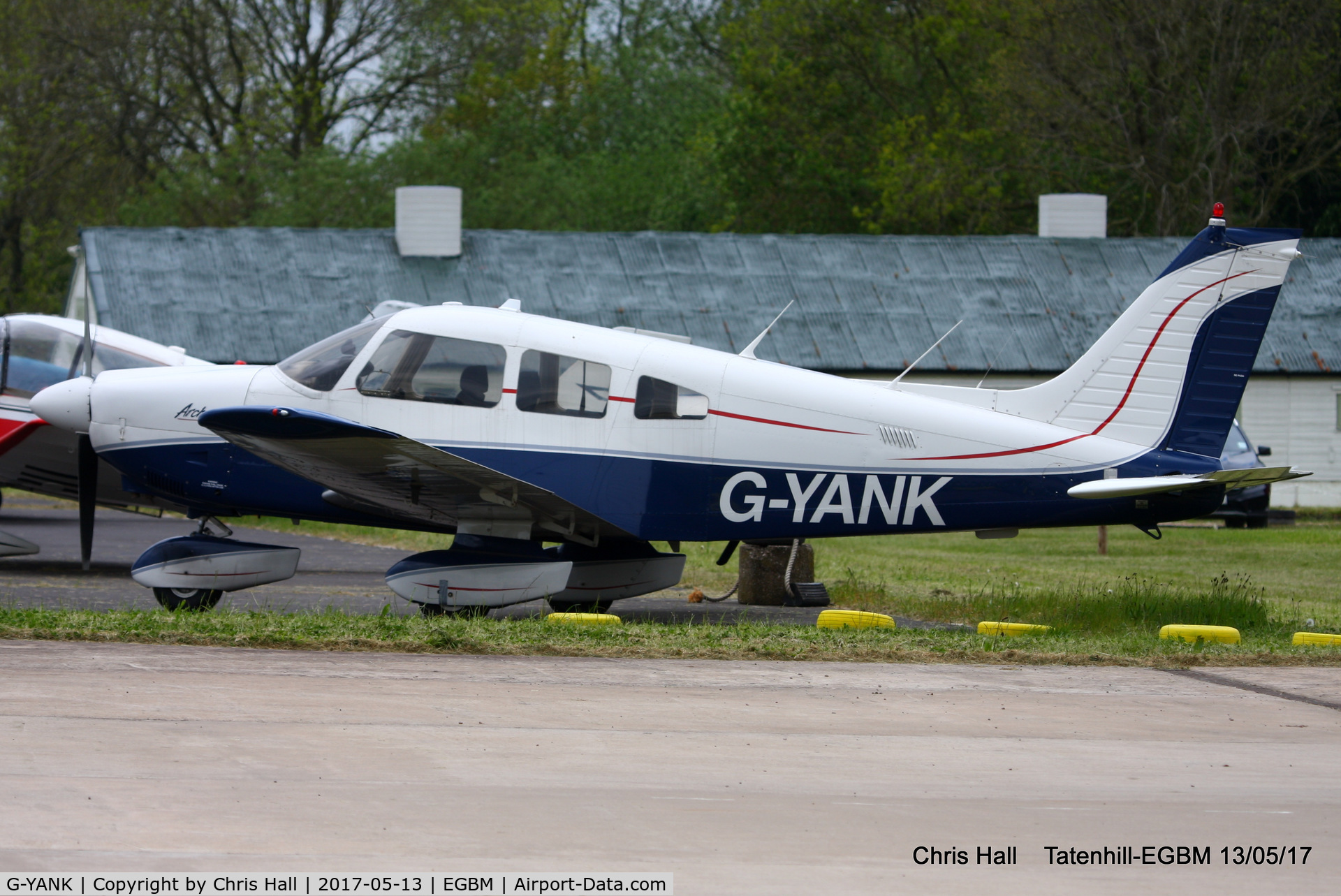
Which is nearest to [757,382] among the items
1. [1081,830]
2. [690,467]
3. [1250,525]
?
[690,467]

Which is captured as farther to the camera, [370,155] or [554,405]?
[370,155]

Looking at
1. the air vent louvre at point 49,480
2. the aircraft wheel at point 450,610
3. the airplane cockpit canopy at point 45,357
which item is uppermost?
the airplane cockpit canopy at point 45,357

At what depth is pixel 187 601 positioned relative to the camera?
38.3 ft

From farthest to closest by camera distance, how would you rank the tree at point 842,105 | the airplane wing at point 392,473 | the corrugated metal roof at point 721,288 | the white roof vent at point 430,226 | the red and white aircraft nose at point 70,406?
1. the tree at point 842,105
2. the white roof vent at point 430,226
3. the corrugated metal roof at point 721,288
4. the red and white aircraft nose at point 70,406
5. the airplane wing at point 392,473

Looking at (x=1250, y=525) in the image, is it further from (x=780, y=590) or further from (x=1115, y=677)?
(x=1115, y=677)

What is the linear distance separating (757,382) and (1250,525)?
17410 mm

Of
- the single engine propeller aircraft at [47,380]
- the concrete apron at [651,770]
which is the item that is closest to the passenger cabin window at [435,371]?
the concrete apron at [651,770]

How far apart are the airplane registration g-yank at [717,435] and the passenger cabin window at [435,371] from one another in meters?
0.02

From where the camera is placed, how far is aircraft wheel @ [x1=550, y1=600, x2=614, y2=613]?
12445 millimetres

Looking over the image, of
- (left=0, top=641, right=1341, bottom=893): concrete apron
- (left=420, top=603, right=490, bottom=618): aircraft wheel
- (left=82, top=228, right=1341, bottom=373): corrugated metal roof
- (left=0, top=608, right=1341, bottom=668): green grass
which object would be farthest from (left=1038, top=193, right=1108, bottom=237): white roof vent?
(left=0, top=641, right=1341, bottom=893): concrete apron

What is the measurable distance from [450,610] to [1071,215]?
84.4ft

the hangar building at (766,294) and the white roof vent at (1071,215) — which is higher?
the white roof vent at (1071,215)

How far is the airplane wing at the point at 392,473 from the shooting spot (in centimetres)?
1010

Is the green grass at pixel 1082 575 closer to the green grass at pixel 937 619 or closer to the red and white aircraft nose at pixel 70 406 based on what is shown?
the green grass at pixel 937 619
